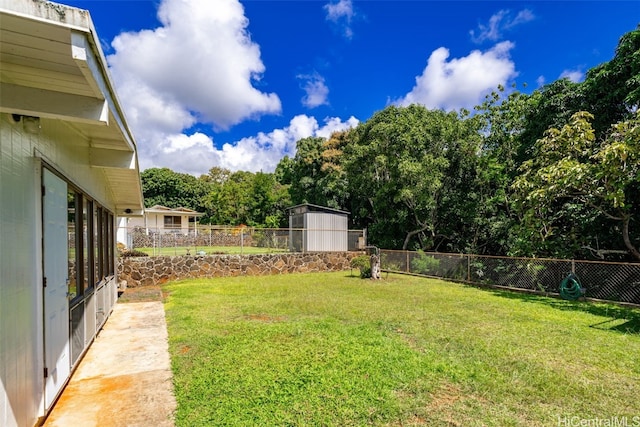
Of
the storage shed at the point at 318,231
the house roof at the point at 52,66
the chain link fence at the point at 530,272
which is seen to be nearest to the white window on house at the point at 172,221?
the storage shed at the point at 318,231

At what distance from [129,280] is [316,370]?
9.23 meters

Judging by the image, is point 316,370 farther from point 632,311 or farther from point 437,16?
point 437,16

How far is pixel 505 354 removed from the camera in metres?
4.35

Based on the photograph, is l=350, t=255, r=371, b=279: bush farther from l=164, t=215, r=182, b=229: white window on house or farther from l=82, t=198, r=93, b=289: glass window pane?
l=164, t=215, r=182, b=229: white window on house

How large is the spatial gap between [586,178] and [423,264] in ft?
20.5

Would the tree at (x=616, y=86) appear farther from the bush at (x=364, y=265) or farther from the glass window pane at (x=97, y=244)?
the glass window pane at (x=97, y=244)

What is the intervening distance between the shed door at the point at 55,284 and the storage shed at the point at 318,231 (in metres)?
11.2

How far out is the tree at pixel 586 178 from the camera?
736cm

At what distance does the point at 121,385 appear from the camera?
3.47 meters

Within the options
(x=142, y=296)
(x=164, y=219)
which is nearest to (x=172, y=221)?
(x=164, y=219)

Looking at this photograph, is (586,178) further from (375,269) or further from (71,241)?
(71,241)

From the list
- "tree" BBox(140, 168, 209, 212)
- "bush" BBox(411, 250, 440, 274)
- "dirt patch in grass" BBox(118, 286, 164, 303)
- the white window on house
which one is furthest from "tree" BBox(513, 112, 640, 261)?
"tree" BBox(140, 168, 209, 212)

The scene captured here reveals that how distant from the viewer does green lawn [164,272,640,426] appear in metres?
2.92

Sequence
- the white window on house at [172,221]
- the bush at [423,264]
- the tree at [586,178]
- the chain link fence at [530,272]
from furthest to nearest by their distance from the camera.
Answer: the white window on house at [172,221] → the bush at [423,264] → the chain link fence at [530,272] → the tree at [586,178]
